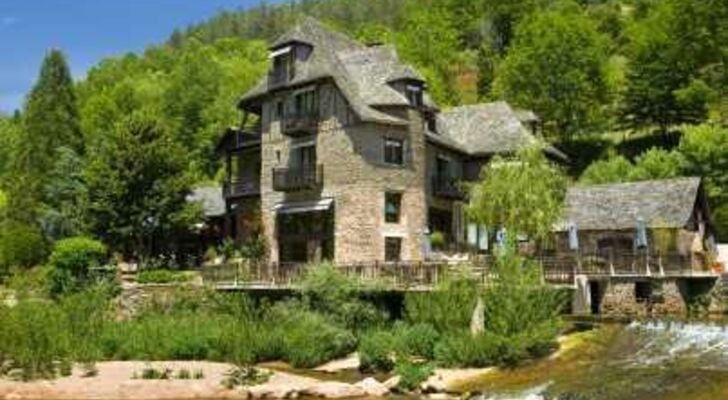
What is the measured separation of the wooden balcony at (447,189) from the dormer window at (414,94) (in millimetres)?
5178

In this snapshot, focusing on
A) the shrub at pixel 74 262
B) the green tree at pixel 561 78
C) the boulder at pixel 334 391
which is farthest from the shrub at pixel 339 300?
the green tree at pixel 561 78

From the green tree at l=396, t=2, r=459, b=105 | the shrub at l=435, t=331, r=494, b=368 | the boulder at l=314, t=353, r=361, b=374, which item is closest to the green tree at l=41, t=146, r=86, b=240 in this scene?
the boulder at l=314, t=353, r=361, b=374

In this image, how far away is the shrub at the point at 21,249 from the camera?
63531 mm

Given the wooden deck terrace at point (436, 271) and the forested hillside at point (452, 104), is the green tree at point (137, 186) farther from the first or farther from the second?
the wooden deck terrace at point (436, 271)

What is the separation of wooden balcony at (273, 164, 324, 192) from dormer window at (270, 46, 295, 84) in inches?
220

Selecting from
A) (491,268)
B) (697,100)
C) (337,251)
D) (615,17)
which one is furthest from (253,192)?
(615,17)

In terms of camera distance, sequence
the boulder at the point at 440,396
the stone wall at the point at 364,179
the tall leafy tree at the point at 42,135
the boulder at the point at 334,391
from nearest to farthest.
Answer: the boulder at the point at 440,396 < the boulder at the point at 334,391 < the stone wall at the point at 364,179 < the tall leafy tree at the point at 42,135

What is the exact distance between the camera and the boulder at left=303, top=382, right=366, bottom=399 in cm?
3272

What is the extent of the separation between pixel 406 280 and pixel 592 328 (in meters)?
8.47

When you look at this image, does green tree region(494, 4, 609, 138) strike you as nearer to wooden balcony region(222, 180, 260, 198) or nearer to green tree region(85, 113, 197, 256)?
wooden balcony region(222, 180, 260, 198)

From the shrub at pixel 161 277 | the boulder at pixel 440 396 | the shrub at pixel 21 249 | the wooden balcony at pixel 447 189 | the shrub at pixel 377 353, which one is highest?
the wooden balcony at pixel 447 189

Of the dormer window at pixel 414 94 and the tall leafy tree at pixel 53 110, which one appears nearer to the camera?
the dormer window at pixel 414 94

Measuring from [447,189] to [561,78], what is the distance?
36226mm

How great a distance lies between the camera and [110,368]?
36.7m
